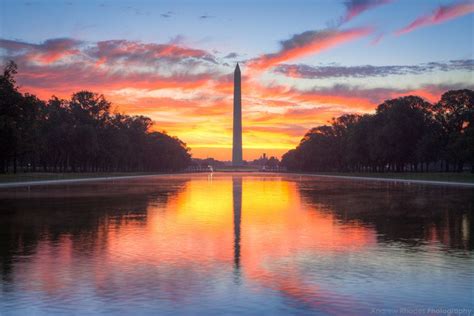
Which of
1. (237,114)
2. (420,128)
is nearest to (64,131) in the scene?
(237,114)

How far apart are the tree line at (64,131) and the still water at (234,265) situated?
46.5m

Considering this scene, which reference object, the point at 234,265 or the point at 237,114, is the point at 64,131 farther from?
the point at 234,265

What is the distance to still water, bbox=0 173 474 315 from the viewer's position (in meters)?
8.27

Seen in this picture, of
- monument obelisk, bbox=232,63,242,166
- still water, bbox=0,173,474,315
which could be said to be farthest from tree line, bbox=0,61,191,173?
still water, bbox=0,173,474,315

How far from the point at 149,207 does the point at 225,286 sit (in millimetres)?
16825

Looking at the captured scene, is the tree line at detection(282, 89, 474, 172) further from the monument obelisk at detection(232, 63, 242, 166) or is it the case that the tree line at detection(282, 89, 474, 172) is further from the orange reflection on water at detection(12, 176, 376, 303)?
the orange reflection on water at detection(12, 176, 376, 303)

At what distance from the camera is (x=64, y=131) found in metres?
88.1

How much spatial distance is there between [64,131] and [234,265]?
81.8 meters

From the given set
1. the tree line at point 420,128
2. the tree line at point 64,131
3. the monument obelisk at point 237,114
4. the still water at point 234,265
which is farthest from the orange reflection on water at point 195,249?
the monument obelisk at point 237,114

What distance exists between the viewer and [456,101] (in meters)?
92.3

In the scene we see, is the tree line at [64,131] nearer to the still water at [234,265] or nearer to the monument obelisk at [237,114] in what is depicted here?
the monument obelisk at [237,114]

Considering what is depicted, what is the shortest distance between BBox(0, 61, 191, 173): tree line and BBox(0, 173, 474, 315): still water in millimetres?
46493

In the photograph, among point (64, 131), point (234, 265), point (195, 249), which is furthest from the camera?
point (64, 131)

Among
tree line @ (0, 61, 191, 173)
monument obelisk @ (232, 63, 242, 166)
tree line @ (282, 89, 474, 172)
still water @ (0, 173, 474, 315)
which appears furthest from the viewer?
monument obelisk @ (232, 63, 242, 166)
